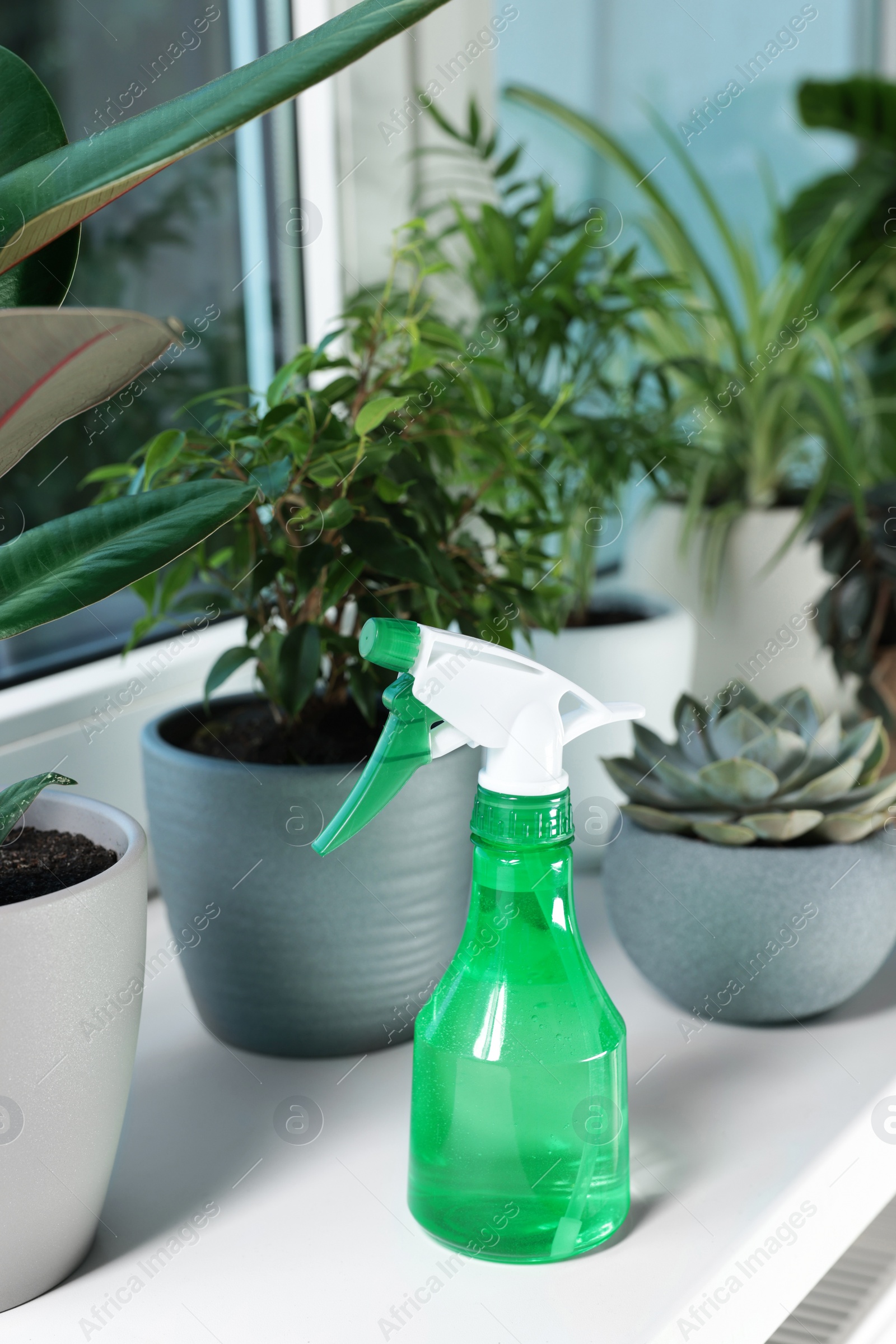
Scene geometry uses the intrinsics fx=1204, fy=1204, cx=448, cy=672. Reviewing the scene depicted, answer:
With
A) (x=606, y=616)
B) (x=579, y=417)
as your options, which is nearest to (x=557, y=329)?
(x=579, y=417)

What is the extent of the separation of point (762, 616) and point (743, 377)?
0.79ft

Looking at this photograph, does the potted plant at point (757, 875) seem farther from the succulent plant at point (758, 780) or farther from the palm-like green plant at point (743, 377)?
the palm-like green plant at point (743, 377)

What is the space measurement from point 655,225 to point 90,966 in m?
1.17

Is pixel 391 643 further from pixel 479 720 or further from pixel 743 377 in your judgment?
pixel 743 377

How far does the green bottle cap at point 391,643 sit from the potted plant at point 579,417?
0.36m

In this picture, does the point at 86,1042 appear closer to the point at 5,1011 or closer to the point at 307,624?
the point at 5,1011

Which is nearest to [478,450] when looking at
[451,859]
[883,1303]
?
[451,859]

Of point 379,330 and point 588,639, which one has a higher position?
point 379,330

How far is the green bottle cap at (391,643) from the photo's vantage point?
16.6 inches

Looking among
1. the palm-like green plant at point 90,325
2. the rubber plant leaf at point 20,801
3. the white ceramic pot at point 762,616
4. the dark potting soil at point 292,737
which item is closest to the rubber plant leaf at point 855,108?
the white ceramic pot at point 762,616

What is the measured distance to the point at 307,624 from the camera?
575 millimetres

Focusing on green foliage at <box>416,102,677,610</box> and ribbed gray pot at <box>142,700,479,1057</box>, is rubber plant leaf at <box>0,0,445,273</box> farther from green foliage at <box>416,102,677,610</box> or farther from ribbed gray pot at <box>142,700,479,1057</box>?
green foliage at <box>416,102,677,610</box>

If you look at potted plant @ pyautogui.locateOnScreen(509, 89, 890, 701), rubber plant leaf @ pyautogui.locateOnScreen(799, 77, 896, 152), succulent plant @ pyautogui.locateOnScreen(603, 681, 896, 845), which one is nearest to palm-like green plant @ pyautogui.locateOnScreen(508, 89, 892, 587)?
potted plant @ pyautogui.locateOnScreen(509, 89, 890, 701)

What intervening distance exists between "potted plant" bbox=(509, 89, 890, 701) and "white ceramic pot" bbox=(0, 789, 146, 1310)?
2.41ft
